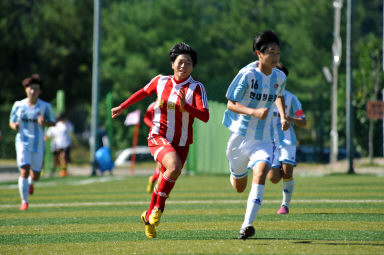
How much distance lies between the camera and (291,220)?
9.77 m

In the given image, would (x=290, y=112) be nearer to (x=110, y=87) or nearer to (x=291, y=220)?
(x=291, y=220)

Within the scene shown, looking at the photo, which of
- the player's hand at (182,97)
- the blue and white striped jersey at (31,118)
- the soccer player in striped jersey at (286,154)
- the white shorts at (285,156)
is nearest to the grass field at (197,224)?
the soccer player in striped jersey at (286,154)

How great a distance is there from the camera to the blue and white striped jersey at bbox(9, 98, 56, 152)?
514 inches

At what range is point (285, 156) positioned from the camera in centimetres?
1112

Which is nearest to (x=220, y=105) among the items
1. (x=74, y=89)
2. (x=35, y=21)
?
(x=74, y=89)

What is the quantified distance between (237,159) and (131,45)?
46882mm

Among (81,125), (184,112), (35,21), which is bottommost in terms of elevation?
(81,125)

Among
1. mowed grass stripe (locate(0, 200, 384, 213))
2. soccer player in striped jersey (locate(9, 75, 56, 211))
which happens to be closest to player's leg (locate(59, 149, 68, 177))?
mowed grass stripe (locate(0, 200, 384, 213))

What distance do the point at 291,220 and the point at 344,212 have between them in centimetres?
130

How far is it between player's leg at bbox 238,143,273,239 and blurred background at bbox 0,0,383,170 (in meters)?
28.5

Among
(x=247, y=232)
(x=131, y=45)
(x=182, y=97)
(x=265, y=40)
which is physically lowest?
(x=247, y=232)

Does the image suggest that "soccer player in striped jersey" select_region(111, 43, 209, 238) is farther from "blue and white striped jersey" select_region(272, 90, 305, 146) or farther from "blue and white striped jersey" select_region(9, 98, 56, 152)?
"blue and white striped jersey" select_region(9, 98, 56, 152)

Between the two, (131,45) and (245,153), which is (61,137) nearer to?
(245,153)

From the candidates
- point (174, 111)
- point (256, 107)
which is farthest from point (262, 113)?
point (174, 111)
